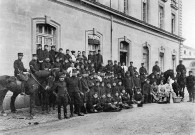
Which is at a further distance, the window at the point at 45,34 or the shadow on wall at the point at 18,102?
the window at the point at 45,34

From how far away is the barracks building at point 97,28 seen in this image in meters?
11.5

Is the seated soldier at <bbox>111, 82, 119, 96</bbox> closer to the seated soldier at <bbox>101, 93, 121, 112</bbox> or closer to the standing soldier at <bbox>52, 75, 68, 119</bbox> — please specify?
the seated soldier at <bbox>101, 93, 121, 112</bbox>

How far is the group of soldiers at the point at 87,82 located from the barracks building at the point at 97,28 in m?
1.11

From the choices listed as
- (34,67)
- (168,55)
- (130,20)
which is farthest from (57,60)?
(168,55)

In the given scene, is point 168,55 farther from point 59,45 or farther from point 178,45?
point 59,45

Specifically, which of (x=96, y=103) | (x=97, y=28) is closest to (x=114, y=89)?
(x=96, y=103)

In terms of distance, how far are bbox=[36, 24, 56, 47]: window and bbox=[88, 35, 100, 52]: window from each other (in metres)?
3.16

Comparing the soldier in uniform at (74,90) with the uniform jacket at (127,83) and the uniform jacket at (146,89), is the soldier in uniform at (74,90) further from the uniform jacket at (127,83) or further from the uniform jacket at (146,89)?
the uniform jacket at (146,89)

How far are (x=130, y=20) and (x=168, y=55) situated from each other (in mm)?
8988

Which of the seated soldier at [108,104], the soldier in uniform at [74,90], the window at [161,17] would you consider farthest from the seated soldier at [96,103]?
the window at [161,17]

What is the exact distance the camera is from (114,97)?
12859mm

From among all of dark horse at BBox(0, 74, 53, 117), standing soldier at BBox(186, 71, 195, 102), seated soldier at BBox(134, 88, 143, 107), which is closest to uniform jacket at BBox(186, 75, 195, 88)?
standing soldier at BBox(186, 71, 195, 102)

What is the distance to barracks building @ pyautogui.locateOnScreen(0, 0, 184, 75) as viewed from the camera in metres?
11.5

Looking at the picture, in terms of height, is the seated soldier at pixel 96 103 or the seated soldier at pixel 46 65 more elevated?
the seated soldier at pixel 46 65
